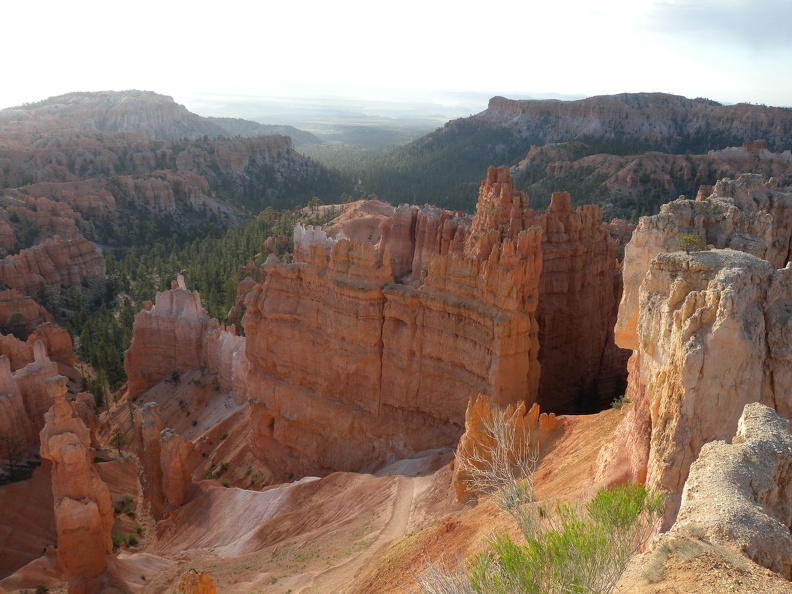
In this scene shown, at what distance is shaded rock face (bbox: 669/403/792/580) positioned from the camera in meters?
6.08

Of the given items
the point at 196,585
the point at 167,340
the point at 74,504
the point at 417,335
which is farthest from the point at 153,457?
the point at 196,585

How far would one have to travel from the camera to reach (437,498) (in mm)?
16938

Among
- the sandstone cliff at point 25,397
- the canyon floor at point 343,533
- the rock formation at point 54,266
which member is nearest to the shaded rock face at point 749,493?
the canyon floor at point 343,533

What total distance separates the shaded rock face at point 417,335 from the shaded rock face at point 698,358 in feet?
24.9

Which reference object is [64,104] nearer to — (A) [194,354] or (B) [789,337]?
(A) [194,354]

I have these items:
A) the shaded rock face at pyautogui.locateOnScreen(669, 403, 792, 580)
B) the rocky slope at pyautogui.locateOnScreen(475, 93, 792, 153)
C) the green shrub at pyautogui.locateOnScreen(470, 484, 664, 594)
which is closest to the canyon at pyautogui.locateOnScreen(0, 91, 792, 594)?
the shaded rock face at pyautogui.locateOnScreen(669, 403, 792, 580)

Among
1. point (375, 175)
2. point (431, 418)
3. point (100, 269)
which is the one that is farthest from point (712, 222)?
point (375, 175)

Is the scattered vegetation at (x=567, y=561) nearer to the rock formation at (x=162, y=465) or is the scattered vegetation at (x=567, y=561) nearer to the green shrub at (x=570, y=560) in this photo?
the green shrub at (x=570, y=560)

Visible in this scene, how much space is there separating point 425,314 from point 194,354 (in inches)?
770

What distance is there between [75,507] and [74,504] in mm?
112

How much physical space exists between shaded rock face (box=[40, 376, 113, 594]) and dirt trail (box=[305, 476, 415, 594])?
793 centimetres

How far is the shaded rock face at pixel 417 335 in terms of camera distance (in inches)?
758

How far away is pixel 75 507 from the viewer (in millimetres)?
18734

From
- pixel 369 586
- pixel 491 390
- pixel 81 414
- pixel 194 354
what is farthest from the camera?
pixel 194 354
